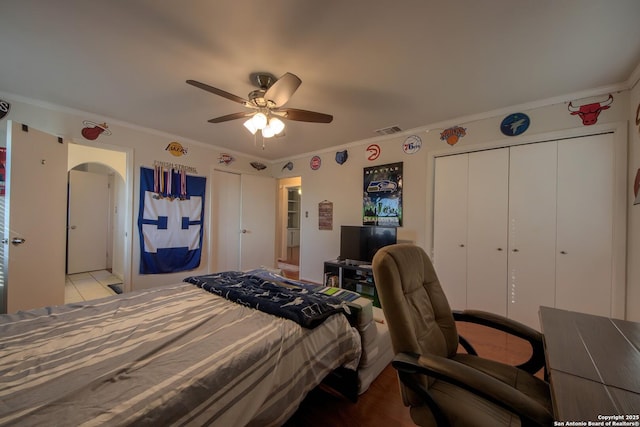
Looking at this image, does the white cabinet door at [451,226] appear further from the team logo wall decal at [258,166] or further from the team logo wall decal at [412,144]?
the team logo wall decal at [258,166]

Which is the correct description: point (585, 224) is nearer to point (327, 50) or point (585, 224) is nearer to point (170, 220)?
point (327, 50)

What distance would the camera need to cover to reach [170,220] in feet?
12.0

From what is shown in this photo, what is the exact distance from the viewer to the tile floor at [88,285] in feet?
11.1

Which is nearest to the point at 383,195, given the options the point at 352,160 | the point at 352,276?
the point at 352,160

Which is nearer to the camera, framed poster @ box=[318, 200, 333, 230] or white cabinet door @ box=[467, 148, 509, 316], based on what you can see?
white cabinet door @ box=[467, 148, 509, 316]

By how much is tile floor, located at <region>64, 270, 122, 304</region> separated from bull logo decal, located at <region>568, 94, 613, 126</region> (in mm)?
6134

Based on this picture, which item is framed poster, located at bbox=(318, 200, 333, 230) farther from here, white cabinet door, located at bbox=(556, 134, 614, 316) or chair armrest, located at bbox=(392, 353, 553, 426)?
chair armrest, located at bbox=(392, 353, 553, 426)

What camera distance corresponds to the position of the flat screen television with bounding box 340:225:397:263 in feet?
10.8

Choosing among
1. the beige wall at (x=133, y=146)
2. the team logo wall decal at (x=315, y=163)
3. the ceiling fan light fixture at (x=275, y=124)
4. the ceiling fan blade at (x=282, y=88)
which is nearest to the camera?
the ceiling fan blade at (x=282, y=88)

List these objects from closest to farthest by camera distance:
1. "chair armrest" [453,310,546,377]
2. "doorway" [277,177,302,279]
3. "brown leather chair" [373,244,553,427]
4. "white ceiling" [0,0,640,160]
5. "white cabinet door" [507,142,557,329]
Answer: "brown leather chair" [373,244,553,427]
"chair armrest" [453,310,546,377]
"white ceiling" [0,0,640,160]
"white cabinet door" [507,142,557,329]
"doorway" [277,177,302,279]

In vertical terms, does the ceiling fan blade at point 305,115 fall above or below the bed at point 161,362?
above

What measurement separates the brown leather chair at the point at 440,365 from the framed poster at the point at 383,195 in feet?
6.97

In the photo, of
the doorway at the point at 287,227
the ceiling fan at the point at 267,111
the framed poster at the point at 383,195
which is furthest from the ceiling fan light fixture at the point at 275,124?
the doorway at the point at 287,227

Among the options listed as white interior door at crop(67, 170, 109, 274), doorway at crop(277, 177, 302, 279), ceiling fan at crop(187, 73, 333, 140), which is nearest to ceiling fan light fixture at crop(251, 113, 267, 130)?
ceiling fan at crop(187, 73, 333, 140)
